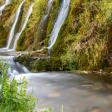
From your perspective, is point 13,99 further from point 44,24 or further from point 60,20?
point 44,24

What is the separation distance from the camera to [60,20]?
13.6 metres

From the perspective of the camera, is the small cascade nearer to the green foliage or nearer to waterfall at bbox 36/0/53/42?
waterfall at bbox 36/0/53/42

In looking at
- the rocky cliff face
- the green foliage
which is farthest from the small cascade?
the green foliage

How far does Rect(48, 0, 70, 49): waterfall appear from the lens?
1319 cm

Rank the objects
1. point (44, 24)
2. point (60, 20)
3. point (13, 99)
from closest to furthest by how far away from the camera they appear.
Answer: point (13, 99)
point (60, 20)
point (44, 24)

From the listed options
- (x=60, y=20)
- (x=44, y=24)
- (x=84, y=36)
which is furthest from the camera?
(x=44, y=24)

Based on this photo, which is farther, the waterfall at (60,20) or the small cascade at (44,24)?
the small cascade at (44,24)

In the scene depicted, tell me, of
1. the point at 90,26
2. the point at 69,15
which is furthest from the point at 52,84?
the point at 69,15

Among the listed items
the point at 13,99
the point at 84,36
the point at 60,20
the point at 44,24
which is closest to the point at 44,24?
the point at 44,24

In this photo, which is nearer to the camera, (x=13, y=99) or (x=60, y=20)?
(x=13, y=99)

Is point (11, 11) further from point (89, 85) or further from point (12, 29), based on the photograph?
point (89, 85)

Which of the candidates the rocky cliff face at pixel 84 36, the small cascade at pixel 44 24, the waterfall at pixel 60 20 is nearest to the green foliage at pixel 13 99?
the rocky cliff face at pixel 84 36

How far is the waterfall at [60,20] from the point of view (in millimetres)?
13188

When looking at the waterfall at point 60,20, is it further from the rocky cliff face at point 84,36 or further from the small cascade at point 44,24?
the small cascade at point 44,24
